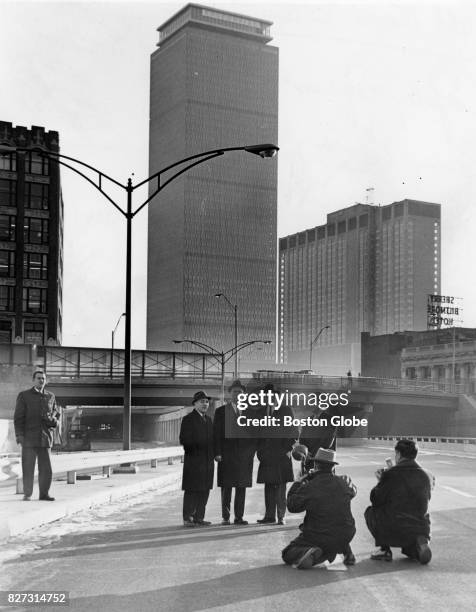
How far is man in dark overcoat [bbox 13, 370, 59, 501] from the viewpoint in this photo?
15.4 meters

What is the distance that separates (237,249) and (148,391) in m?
121

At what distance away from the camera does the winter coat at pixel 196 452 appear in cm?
1324

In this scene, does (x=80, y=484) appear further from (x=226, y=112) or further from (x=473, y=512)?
(x=226, y=112)

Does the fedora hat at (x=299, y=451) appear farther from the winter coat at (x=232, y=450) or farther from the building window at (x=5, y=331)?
the building window at (x=5, y=331)

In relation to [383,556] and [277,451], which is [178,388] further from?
[383,556]

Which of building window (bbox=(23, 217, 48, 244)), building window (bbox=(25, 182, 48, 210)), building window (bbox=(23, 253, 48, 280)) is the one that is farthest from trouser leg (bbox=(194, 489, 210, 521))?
building window (bbox=(25, 182, 48, 210))

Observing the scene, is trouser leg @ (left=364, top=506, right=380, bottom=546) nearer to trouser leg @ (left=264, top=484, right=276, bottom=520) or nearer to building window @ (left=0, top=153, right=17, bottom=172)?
trouser leg @ (left=264, top=484, right=276, bottom=520)

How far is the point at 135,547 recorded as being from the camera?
1127cm

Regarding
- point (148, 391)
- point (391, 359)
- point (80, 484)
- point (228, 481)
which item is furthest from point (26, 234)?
point (228, 481)

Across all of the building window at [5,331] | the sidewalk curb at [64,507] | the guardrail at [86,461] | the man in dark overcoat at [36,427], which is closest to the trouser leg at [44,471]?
the man in dark overcoat at [36,427]

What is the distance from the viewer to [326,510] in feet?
30.9

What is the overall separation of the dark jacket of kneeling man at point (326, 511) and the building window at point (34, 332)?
345 ft

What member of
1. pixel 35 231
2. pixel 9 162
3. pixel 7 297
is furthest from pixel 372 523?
pixel 9 162

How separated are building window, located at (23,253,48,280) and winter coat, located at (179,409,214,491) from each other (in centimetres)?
10406
